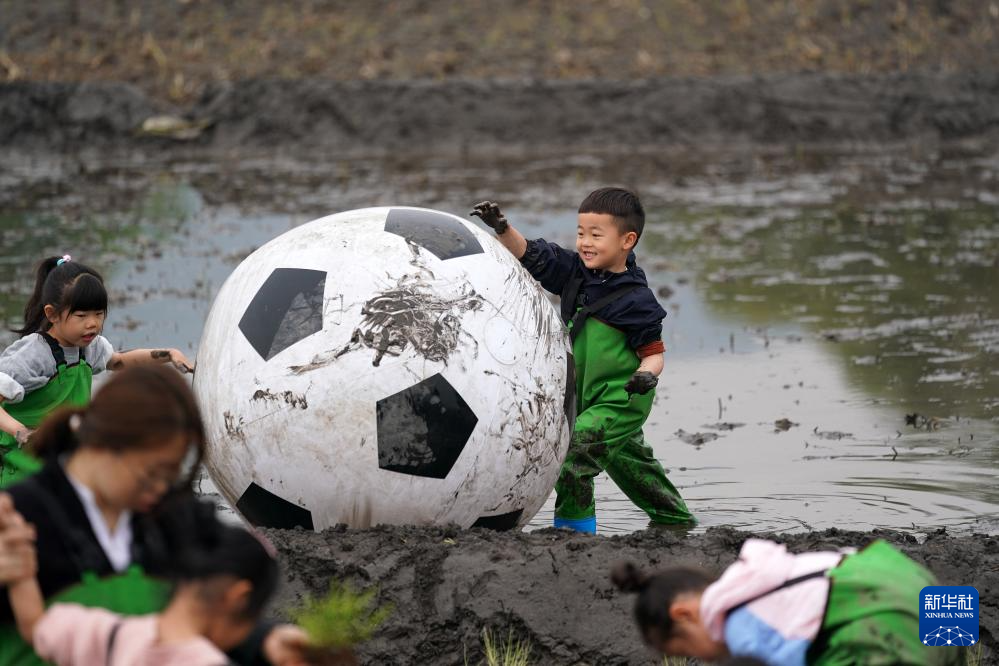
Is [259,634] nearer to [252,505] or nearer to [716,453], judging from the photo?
[252,505]

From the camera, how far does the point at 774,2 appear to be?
2856 cm

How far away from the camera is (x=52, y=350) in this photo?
6176mm

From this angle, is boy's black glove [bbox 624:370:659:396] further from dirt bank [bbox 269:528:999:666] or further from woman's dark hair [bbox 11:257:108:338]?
woman's dark hair [bbox 11:257:108:338]

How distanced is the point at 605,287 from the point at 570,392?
80 cm

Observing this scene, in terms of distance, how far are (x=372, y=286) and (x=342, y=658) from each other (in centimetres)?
233

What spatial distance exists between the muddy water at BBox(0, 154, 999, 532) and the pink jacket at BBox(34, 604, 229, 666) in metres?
3.93

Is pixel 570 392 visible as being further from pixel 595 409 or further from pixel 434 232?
pixel 434 232

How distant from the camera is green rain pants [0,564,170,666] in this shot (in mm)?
3357

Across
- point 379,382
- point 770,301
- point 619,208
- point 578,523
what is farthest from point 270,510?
point 770,301

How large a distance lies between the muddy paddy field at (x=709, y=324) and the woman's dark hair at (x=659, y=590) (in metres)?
1.65

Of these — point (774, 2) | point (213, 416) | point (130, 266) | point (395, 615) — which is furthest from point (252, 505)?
point (774, 2)

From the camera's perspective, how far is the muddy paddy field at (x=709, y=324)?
17.9ft

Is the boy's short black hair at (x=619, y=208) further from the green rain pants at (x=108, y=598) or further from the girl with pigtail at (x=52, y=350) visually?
the green rain pants at (x=108, y=598)

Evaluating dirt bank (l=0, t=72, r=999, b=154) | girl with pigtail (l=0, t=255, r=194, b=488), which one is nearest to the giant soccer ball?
girl with pigtail (l=0, t=255, r=194, b=488)
